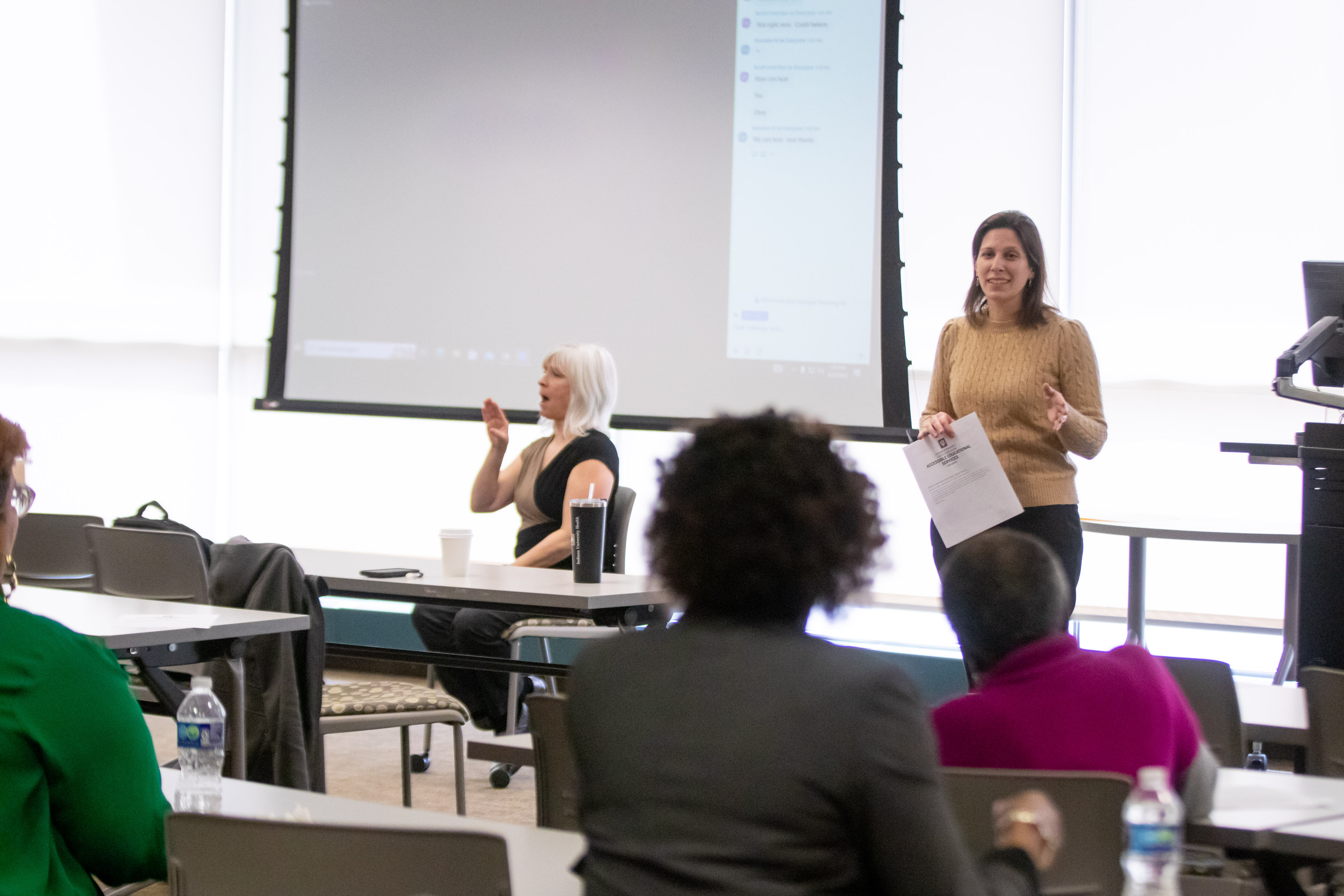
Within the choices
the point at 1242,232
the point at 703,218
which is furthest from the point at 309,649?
the point at 1242,232

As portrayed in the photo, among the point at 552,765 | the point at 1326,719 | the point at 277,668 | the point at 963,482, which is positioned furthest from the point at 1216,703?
the point at 277,668

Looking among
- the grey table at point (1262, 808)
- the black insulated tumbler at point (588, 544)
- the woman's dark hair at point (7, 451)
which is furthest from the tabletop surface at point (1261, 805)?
the black insulated tumbler at point (588, 544)

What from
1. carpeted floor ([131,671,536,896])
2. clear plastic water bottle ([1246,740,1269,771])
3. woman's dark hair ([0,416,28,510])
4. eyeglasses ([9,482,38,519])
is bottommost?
carpeted floor ([131,671,536,896])

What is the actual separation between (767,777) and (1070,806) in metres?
0.52

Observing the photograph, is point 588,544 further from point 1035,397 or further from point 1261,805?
point 1261,805

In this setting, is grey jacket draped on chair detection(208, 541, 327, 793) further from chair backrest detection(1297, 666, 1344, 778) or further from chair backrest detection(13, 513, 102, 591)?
chair backrest detection(1297, 666, 1344, 778)

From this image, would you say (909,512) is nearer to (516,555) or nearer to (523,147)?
(516,555)

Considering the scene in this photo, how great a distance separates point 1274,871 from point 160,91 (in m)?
5.86

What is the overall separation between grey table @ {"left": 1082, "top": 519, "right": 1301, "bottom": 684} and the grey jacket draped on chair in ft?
7.38

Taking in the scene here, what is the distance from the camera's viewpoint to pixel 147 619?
260 cm

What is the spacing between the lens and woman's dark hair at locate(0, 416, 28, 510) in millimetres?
1430

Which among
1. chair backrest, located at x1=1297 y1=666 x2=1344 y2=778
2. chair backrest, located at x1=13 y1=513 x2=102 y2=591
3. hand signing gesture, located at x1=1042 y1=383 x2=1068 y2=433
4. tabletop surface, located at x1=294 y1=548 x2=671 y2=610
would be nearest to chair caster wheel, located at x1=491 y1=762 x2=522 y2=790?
tabletop surface, located at x1=294 y1=548 x2=671 y2=610

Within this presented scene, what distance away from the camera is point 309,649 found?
299 cm

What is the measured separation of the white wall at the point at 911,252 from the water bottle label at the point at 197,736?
226cm
